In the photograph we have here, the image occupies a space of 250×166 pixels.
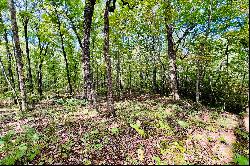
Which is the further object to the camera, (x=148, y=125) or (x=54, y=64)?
(x=54, y=64)

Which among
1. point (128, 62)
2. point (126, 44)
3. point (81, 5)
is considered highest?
point (81, 5)

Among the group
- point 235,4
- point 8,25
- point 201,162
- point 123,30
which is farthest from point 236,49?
point 8,25

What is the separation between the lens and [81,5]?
3141 centimetres

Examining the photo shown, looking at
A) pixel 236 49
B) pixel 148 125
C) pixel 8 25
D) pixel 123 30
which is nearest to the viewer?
pixel 148 125

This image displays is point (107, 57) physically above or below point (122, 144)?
above

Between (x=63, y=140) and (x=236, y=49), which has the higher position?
(x=236, y=49)

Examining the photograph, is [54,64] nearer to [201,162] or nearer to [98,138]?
[98,138]

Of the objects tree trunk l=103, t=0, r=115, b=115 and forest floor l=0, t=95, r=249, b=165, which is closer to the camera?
forest floor l=0, t=95, r=249, b=165

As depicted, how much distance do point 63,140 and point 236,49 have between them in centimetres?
2270

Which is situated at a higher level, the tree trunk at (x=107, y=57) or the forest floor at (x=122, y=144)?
A: the tree trunk at (x=107, y=57)

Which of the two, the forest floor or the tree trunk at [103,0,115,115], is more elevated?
the tree trunk at [103,0,115,115]

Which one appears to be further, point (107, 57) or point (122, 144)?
point (107, 57)

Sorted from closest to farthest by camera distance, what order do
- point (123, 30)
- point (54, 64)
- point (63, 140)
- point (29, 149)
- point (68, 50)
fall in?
point (29, 149) < point (63, 140) < point (123, 30) < point (68, 50) < point (54, 64)

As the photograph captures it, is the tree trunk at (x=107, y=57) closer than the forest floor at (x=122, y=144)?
No
